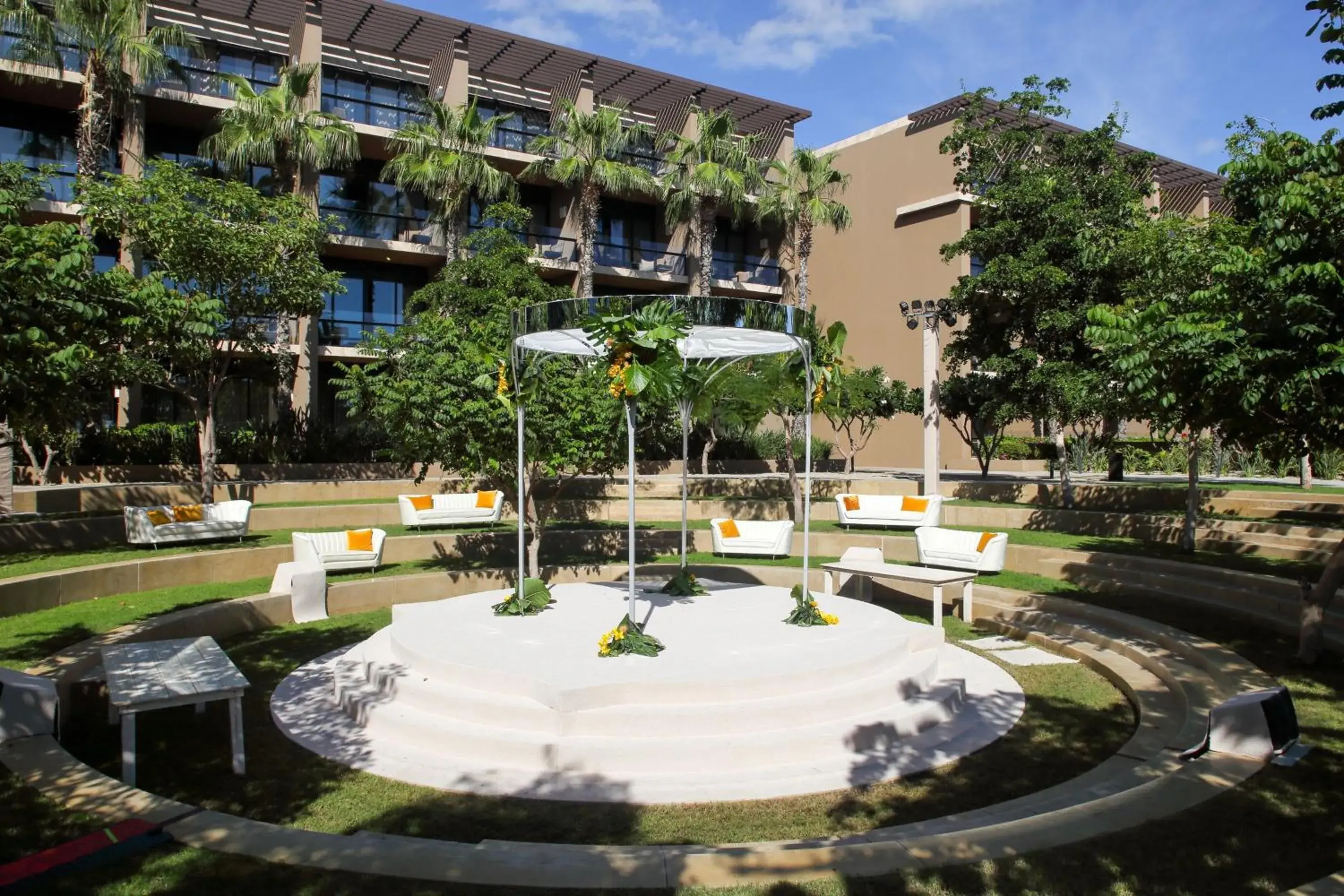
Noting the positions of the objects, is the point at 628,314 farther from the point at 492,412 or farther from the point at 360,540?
the point at 360,540

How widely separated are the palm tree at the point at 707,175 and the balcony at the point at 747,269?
12.3ft

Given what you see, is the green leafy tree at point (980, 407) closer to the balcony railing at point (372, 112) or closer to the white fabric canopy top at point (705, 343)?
the white fabric canopy top at point (705, 343)

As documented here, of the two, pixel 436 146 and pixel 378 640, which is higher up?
pixel 436 146

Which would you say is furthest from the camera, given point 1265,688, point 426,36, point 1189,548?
point 426,36

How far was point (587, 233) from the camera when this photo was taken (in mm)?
30172

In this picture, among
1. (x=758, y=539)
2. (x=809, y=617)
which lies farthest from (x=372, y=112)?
(x=809, y=617)

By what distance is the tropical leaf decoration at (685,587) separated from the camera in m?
11.5


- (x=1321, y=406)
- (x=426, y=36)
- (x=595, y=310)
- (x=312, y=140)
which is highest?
(x=426, y=36)

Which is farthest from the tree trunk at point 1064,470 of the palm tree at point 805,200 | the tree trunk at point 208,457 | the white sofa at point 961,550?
the tree trunk at point 208,457

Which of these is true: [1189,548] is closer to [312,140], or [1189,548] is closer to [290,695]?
[290,695]

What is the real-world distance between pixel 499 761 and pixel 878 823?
9.67 feet

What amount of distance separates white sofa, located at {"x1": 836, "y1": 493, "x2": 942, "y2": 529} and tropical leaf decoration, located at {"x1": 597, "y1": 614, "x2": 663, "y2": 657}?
37.2ft

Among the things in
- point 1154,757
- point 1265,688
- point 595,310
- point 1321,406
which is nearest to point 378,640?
point 595,310

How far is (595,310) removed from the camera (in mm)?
8227
